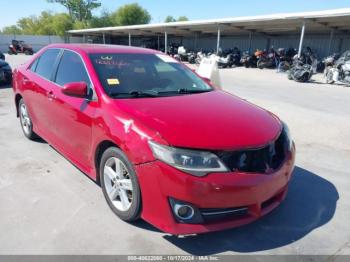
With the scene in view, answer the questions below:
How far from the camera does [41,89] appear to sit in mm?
4164

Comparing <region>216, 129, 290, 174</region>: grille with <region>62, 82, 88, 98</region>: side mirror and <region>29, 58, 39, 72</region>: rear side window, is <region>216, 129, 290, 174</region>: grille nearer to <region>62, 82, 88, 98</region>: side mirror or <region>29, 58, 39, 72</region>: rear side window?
<region>62, 82, 88, 98</region>: side mirror

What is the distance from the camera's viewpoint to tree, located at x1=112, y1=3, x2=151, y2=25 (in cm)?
7519

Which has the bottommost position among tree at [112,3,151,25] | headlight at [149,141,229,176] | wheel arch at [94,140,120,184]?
wheel arch at [94,140,120,184]

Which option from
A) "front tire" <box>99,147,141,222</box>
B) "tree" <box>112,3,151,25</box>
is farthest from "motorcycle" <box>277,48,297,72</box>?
"tree" <box>112,3,151,25</box>

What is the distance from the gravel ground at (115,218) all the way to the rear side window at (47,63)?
1.13 m

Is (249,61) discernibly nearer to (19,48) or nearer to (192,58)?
(192,58)

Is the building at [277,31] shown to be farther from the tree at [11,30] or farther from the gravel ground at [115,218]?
the tree at [11,30]

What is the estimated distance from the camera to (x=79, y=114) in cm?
328

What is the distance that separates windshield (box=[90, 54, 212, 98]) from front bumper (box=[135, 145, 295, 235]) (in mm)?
1078

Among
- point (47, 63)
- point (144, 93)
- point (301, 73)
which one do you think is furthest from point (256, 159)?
point (301, 73)

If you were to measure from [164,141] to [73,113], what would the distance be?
4.72 ft

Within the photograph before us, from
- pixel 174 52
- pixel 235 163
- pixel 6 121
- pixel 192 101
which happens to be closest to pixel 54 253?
pixel 235 163

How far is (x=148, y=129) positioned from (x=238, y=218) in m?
1.03

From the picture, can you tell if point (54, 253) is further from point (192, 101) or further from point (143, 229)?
point (192, 101)
